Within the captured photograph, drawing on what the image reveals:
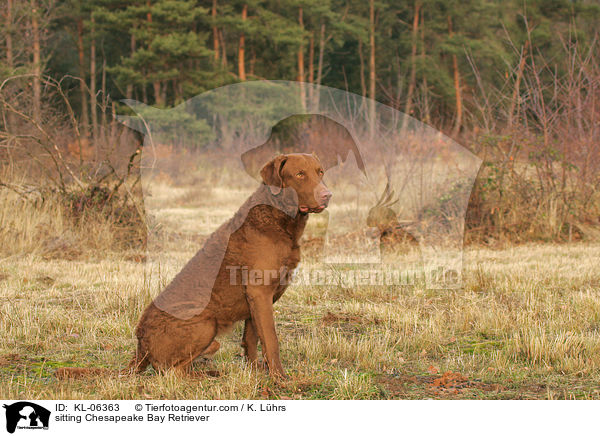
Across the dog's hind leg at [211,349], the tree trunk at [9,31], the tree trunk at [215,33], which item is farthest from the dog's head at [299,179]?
the tree trunk at [215,33]

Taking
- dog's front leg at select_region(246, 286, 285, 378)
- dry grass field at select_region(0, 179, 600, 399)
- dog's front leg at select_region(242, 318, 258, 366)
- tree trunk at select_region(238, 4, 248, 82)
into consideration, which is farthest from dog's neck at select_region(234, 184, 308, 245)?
tree trunk at select_region(238, 4, 248, 82)

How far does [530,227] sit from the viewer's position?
9625 millimetres

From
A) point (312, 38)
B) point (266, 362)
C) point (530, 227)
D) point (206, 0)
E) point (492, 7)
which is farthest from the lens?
point (492, 7)

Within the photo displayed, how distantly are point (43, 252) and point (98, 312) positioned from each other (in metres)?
3.32

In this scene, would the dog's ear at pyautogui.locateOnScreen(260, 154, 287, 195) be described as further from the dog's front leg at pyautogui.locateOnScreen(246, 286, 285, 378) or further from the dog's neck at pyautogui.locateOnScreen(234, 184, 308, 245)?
the dog's front leg at pyautogui.locateOnScreen(246, 286, 285, 378)

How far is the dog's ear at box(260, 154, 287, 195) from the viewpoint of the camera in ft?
12.7

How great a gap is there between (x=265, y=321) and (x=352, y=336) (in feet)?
4.62

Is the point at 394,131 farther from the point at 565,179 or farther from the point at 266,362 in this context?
the point at 266,362

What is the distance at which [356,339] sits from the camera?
480 centimetres

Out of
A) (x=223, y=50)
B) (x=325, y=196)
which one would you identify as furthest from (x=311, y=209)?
(x=223, y=50)

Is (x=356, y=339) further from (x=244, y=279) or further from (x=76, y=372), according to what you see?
(x=76, y=372)

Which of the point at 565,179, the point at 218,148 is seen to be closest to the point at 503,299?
the point at 565,179

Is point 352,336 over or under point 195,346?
under
